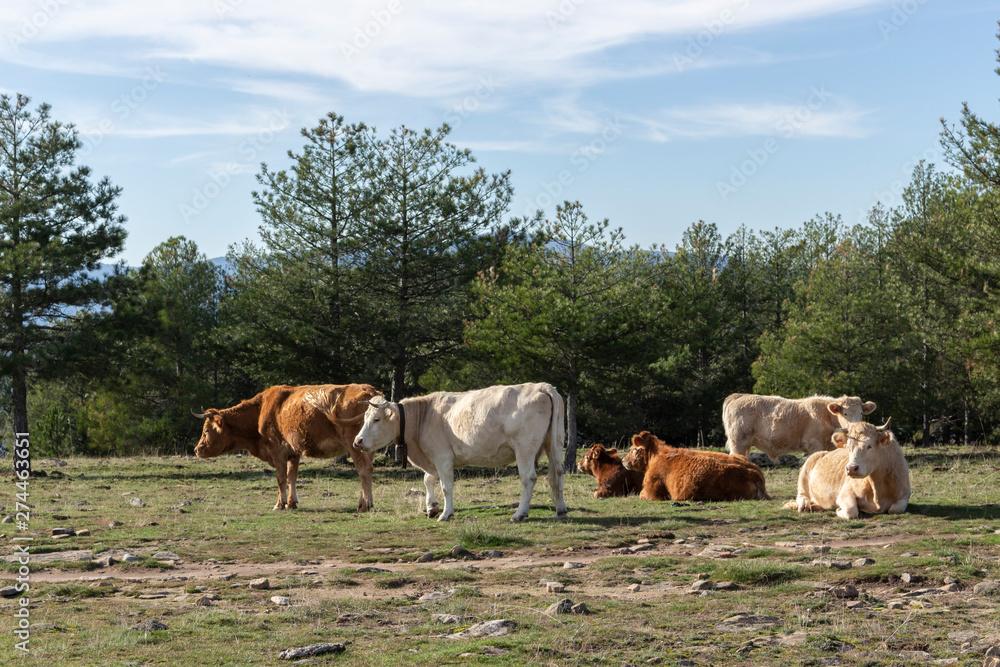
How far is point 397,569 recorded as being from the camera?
984cm

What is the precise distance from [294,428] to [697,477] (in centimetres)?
684

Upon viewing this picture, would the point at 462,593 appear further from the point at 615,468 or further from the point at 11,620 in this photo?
the point at 615,468

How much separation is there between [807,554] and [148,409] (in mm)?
37083

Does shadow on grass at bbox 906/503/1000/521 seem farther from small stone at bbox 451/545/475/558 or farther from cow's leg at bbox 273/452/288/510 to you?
cow's leg at bbox 273/452/288/510

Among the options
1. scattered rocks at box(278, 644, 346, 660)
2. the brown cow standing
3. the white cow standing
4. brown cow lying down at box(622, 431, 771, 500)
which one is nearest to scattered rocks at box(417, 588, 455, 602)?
scattered rocks at box(278, 644, 346, 660)

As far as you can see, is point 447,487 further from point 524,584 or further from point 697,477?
point 524,584

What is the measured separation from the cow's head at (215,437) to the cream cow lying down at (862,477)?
10220mm

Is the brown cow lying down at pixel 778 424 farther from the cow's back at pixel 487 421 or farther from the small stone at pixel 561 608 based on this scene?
the small stone at pixel 561 608

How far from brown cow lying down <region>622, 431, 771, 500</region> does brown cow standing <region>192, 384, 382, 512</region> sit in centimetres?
468

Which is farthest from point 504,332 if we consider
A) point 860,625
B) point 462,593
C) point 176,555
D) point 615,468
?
point 860,625

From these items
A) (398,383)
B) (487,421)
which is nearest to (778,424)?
(487,421)

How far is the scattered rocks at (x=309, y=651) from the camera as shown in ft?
21.0

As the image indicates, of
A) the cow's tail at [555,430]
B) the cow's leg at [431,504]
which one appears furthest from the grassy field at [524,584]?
the cow's tail at [555,430]

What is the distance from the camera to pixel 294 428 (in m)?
16.2
